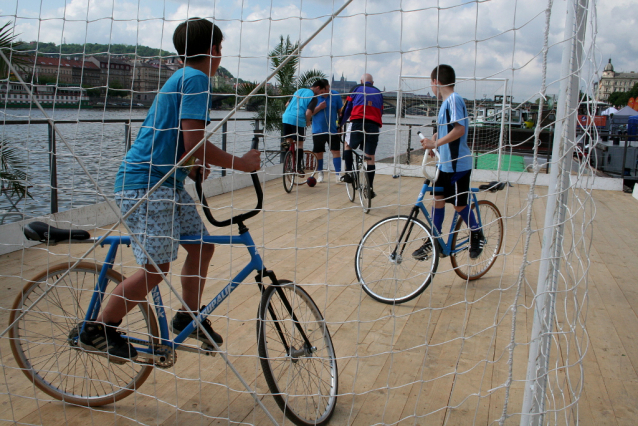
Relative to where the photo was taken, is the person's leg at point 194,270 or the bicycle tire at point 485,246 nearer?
the person's leg at point 194,270

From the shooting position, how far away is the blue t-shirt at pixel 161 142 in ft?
5.91

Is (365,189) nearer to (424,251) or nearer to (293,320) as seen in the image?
(424,251)

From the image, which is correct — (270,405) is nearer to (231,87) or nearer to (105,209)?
(231,87)

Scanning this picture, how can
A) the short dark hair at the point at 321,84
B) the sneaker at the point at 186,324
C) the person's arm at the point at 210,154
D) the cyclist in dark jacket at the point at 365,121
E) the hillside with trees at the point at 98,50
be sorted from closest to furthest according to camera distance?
the person's arm at the point at 210,154, the sneaker at the point at 186,324, the hillside with trees at the point at 98,50, the cyclist in dark jacket at the point at 365,121, the short dark hair at the point at 321,84

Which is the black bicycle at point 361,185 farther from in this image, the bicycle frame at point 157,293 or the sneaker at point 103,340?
the sneaker at point 103,340

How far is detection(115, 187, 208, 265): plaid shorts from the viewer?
6.06 ft

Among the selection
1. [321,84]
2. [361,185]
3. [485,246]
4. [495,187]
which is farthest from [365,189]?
[495,187]

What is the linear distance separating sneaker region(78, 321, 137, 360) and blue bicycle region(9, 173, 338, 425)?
0.18ft

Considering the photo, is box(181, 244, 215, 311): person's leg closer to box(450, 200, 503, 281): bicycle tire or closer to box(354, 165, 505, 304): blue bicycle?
box(354, 165, 505, 304): blue bicycle

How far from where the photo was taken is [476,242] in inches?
131

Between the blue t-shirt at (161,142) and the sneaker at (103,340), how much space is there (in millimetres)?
547

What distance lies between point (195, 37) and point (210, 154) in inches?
17.5

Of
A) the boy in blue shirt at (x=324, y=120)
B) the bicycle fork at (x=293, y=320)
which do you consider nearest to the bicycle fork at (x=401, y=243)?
Result: the bicycle fork at (x=293, y=320)

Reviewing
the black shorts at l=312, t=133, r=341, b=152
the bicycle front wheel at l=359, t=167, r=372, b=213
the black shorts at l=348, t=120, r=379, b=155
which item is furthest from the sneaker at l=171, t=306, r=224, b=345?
the black shorts at l=312, t=133, r=341, b=152
